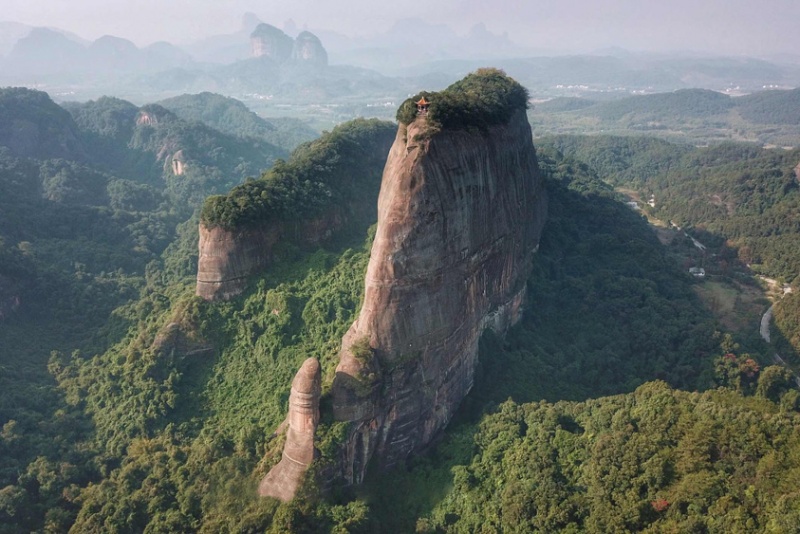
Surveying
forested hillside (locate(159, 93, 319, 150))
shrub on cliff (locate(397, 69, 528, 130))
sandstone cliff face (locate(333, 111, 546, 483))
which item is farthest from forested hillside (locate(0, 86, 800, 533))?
forested hillside (locate(159, 93, 319, 150))

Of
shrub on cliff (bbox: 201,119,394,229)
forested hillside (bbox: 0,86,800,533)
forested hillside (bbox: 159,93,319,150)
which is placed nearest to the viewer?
forested hillside (bbox: 0,86,800,533)

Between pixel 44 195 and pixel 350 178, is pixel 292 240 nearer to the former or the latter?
pixel 350 178

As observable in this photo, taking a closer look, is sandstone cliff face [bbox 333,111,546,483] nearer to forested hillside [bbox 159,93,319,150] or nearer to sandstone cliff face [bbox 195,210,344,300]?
sandstone cliff face [bbox 195,210,344,300]

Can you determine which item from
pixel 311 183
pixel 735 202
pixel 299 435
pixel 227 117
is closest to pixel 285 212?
pixel 311 183

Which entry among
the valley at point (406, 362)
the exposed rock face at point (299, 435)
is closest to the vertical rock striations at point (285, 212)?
the valley at point (406, 362)

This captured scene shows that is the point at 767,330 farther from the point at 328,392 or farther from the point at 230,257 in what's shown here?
the point at 230,257

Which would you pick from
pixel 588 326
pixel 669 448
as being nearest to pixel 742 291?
pixel 588 326
